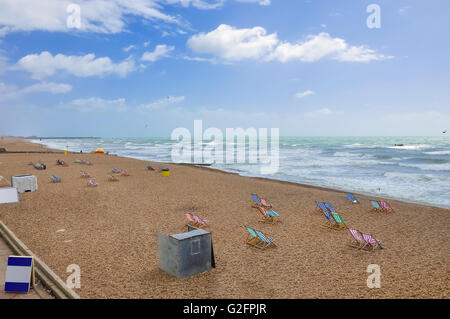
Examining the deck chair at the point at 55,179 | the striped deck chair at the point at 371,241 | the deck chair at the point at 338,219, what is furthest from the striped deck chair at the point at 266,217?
the deck chair at the point at 55,179

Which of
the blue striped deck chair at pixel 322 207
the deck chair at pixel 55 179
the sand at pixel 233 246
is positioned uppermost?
the deck chair at pixel 55 179

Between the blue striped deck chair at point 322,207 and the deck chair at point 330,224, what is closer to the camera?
the deck chair at point 330,224

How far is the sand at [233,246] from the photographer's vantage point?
607cm

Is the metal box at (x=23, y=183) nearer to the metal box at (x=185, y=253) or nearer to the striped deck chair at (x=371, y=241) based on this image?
the metal box at (x=185, y=253)

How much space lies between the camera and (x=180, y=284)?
6.19 m

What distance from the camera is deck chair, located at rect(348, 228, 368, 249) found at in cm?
834

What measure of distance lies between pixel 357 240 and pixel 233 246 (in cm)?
342

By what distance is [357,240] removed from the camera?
335 inches

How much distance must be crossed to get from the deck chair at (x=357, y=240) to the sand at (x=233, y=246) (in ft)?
0.90

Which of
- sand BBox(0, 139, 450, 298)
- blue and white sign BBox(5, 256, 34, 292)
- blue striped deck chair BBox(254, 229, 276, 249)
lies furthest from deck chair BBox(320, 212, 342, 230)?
blue and white sign BBox(5, 256, 34, 292)

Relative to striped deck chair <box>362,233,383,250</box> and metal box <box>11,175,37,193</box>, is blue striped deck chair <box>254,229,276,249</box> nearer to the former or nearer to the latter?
striped deck chair <box>362,233,383,250</box>

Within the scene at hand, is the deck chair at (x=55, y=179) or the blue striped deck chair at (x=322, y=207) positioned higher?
the deck chair at (x=55, y=179)

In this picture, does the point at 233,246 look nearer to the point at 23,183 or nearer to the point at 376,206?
the point at 376,206
